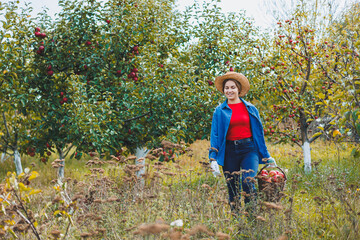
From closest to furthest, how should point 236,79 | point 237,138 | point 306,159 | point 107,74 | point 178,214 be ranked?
1. point 178,214
2. point 237,138
3. point 236,79
4. point 107,74
5. point 306,159

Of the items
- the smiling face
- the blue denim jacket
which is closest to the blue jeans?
the blue denim jacket

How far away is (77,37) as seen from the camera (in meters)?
6.12

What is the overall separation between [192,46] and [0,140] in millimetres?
5252

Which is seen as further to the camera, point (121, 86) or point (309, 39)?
point (309, 39)

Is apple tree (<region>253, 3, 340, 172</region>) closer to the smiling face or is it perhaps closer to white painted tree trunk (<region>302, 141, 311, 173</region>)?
white painted tree trunk (<region>302, 141, 311, 173</region>)

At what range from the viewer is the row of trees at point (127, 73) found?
5480 millimetres

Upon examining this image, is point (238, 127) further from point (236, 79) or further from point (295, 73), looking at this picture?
point (295, 73)

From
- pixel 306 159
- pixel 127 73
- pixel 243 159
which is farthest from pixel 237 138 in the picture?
pixel 306 159

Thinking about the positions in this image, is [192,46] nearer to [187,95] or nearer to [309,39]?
[187,95]

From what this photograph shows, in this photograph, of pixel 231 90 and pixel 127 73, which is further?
pixel 127 73

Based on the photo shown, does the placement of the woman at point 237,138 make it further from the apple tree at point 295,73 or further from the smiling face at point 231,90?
the apple tree at point 295,73

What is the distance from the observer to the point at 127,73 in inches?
248

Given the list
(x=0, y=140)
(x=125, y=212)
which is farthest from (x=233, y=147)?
(x=0, y=140)

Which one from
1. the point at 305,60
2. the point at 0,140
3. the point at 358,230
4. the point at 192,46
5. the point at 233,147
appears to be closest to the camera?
the point at 358,230
